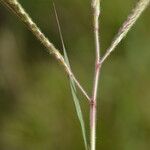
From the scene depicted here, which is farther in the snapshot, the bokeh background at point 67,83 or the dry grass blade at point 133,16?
the bokeh background at point 67,83

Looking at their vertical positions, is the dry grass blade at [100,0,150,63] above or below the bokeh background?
above

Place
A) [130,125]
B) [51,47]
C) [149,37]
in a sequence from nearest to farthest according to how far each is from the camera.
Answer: [51,47], [130,125], [149,37]

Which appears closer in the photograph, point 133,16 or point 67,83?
point 133,16

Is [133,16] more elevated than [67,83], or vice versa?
[133,16]

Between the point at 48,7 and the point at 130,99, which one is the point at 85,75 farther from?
the point at 48,7

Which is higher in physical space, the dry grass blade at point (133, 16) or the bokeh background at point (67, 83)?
the dry grass blade at point (133, 16)

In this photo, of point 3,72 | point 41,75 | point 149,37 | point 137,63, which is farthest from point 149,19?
point 3,72

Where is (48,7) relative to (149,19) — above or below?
above

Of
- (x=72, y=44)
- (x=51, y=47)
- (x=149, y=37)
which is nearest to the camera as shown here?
(x=51, y=47)
